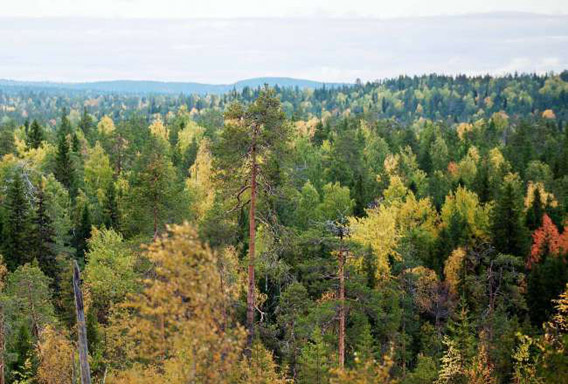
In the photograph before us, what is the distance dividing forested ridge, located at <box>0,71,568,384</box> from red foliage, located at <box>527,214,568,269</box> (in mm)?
185

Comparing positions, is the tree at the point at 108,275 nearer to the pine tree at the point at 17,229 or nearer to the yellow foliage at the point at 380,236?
the pine tree at the point at 17,229

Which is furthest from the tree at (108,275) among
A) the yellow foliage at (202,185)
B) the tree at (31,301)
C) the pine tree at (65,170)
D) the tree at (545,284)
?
the tree at (545,284)

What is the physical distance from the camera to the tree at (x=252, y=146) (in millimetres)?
27219

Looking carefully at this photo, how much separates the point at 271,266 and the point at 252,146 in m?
5.43

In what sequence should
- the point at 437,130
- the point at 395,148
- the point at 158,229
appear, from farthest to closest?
the point at 437,130
the point at 395,148
the point at 158,229

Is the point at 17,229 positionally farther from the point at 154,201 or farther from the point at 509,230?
the point at 509,230

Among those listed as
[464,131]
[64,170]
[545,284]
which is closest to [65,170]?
[64,170]

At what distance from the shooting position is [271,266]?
91.9 ft

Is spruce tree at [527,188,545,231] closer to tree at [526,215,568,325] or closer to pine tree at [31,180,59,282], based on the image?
tree at [526,215,568,325]

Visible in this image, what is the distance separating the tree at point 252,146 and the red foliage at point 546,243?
34938mm

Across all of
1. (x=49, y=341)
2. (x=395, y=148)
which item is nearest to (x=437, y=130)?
(x=395, y=148)

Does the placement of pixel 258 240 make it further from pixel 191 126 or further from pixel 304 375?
pixel 191 126

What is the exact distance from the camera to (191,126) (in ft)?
374

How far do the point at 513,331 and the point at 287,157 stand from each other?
71.8ft
